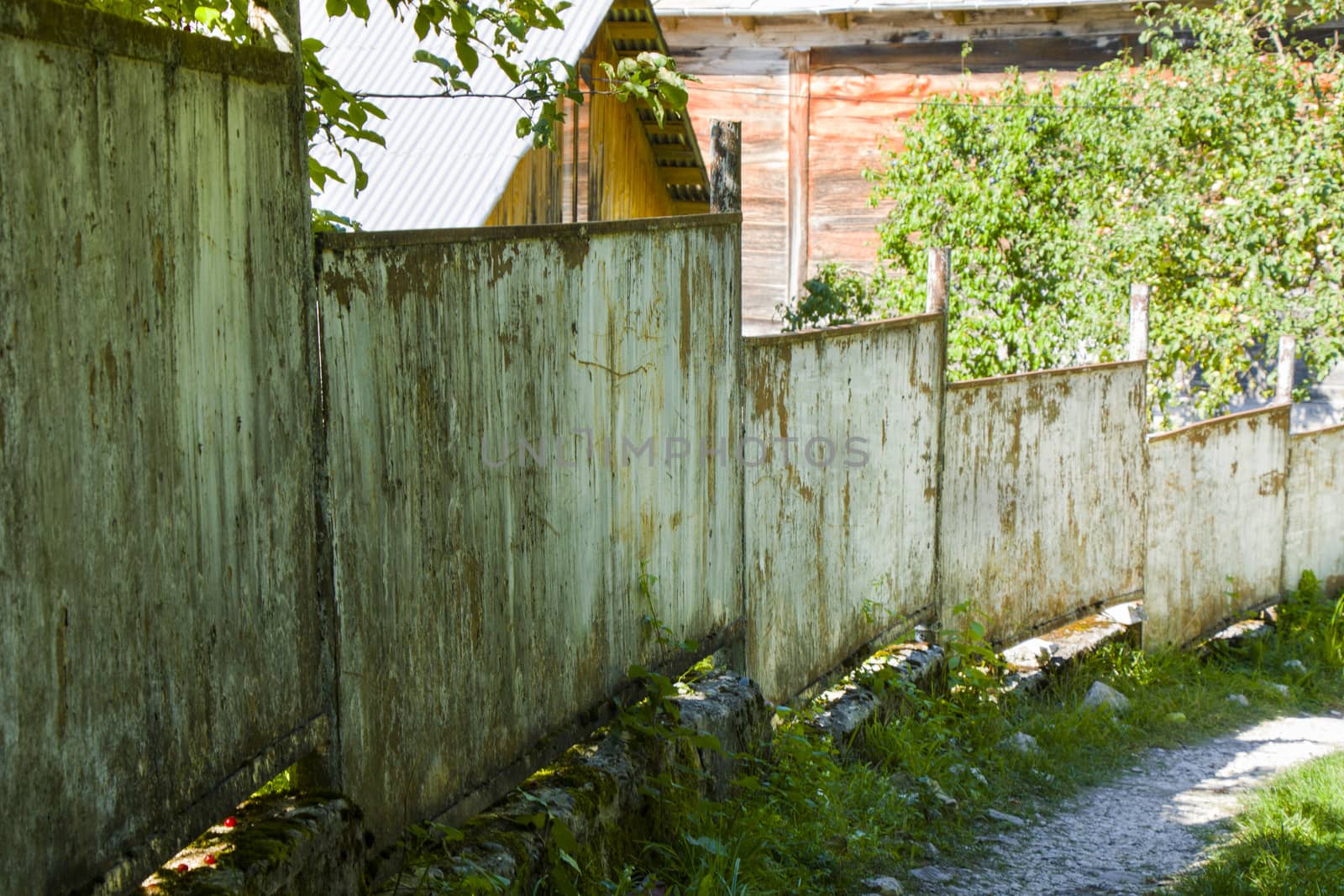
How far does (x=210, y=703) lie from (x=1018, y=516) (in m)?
4.86

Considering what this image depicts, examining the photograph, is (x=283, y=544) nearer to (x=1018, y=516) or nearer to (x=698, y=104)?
(x=1018, y=516)

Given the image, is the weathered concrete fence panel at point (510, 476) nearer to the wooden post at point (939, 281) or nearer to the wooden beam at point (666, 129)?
the wooden post at point (939, 281)

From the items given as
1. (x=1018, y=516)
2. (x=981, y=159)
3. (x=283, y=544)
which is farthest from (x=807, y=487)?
(x=981, y=159)

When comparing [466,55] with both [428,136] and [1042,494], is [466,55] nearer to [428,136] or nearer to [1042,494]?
[1042,494]

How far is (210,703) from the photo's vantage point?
2.05 metres

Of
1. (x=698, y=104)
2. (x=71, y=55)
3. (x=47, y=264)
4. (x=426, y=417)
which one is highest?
(x=698, y=104)

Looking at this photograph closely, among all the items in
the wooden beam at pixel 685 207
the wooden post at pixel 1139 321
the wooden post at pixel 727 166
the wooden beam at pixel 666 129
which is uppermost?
the wooden beam at pixel 666 129

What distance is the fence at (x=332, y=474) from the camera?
1.74 m

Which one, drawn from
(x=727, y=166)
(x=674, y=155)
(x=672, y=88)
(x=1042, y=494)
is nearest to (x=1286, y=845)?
(x=1042, y=494)

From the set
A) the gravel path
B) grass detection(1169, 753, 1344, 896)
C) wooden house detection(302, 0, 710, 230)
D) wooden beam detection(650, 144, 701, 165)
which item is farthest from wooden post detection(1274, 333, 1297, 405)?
wooden beam detection(650, 144, 701, 165)

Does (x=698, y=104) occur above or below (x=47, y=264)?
above

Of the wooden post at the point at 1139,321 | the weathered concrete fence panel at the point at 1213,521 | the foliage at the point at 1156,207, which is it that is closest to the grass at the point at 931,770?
the weathered concrete fence panel at the point at 1213,521

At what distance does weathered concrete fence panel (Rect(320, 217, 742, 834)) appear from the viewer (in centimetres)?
253

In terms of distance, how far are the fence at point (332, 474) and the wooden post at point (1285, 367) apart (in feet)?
14.5
